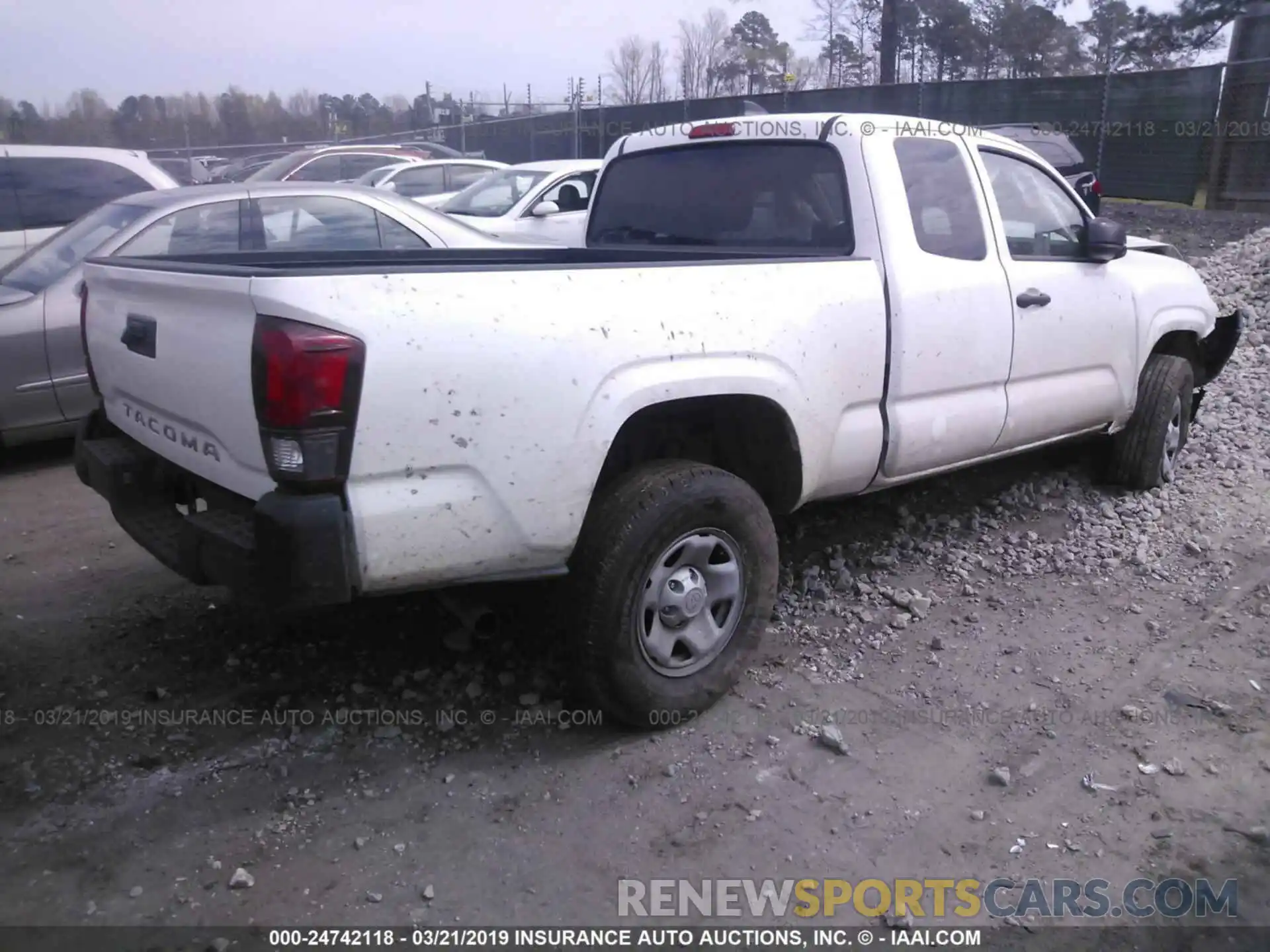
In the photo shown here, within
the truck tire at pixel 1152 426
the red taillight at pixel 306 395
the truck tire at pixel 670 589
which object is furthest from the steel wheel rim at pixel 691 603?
the truck tire at pixel 1152 426

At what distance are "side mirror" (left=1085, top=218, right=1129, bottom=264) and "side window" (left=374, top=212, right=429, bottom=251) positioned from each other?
12.8 ft

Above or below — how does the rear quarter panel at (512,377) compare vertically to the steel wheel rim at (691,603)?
above

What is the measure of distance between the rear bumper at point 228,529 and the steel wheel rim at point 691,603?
1.00 meters

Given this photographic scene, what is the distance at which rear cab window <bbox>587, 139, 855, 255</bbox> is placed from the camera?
4199mm

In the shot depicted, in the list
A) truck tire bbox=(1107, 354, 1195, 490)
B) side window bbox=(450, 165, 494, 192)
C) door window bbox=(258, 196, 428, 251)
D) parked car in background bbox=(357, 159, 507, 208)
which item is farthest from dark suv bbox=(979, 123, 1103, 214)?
door window bbox=(258, 196, 428, 251)

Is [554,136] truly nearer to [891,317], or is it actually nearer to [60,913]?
[891,317]

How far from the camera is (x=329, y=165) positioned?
1598 cm

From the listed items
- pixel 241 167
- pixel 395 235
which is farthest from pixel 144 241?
pixel 241 167

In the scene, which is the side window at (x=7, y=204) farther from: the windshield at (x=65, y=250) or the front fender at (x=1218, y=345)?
the front fender at (x=1218, y=345)

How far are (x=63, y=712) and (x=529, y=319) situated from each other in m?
2.16

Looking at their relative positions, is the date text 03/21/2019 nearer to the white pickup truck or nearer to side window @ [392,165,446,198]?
the white pickup truck

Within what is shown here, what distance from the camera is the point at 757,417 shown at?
12.4 ft

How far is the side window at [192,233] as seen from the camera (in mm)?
6234

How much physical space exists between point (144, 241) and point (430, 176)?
8.86 meters
